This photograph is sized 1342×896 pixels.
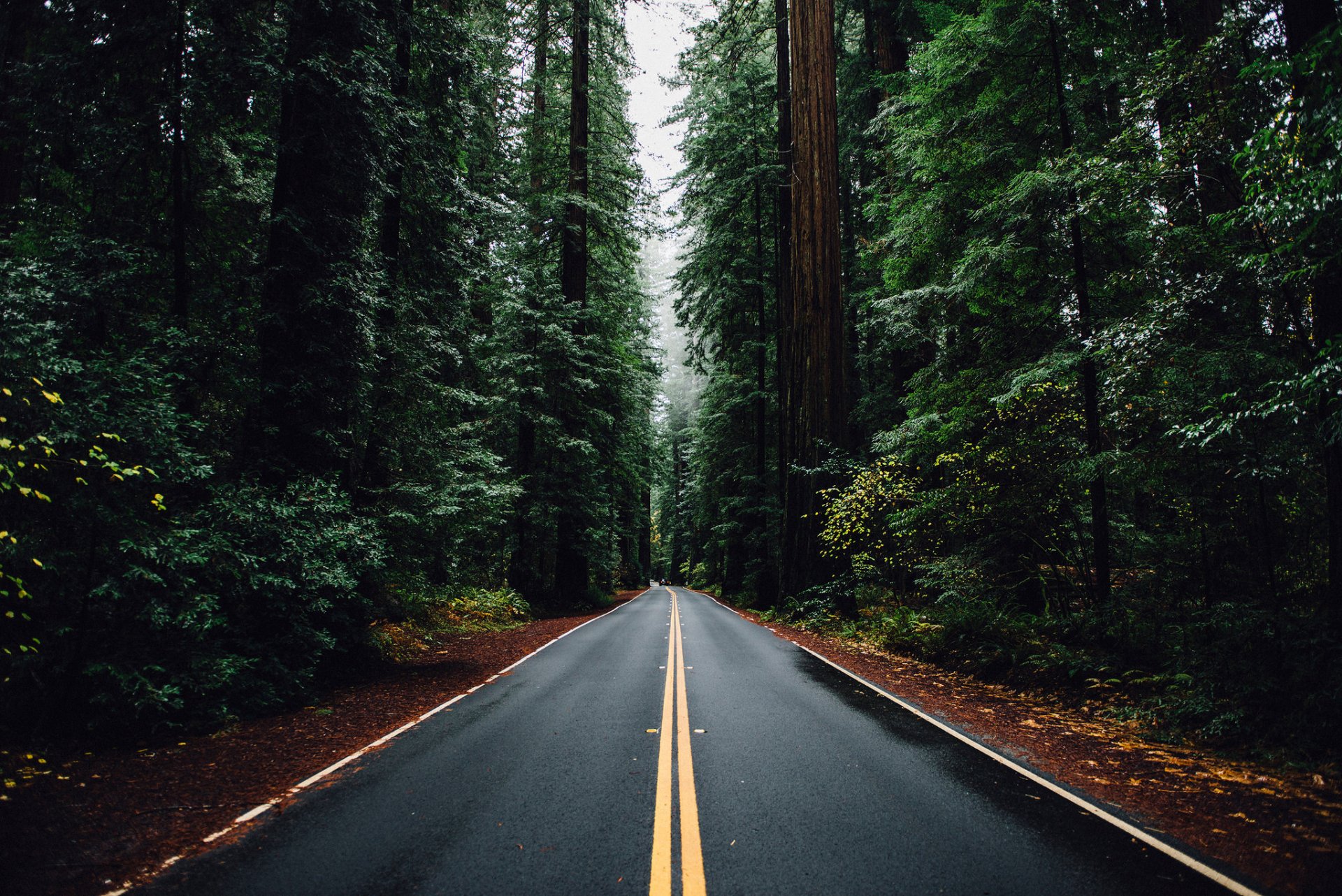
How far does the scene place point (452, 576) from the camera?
9312 mm

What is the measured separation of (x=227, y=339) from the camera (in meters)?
6.93

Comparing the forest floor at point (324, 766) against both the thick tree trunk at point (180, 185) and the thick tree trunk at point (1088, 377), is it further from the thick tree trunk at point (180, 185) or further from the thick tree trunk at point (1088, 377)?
the thick tree trunk at point (180, 185)

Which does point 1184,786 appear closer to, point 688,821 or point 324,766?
point 688,821

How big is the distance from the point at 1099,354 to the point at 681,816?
639 cm

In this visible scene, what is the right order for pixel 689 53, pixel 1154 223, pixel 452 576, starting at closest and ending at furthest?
pixel 1154 223, pixel 452 576, pixel 689 53

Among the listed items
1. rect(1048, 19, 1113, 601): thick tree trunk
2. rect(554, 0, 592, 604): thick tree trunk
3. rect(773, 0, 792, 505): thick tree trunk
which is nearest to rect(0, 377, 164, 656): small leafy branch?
rect(1048, 19, 1113, 601): thick tree trunk

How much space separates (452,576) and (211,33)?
8114 mm

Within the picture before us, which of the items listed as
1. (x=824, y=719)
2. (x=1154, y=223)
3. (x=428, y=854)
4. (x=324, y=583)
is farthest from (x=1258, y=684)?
(x=324, y=583)

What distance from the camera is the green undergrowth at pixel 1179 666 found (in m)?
4.61

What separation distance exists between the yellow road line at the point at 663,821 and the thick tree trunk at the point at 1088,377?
6.17 m

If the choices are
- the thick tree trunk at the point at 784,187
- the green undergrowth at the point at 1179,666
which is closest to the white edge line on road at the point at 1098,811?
the green undergrowth at the point at 1179,666

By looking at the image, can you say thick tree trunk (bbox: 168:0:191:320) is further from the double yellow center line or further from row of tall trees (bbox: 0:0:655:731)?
the double yellow center line

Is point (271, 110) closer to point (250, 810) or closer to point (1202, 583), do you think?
point (250, 810)

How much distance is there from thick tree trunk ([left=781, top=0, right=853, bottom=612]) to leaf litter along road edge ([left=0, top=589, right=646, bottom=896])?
982cm
